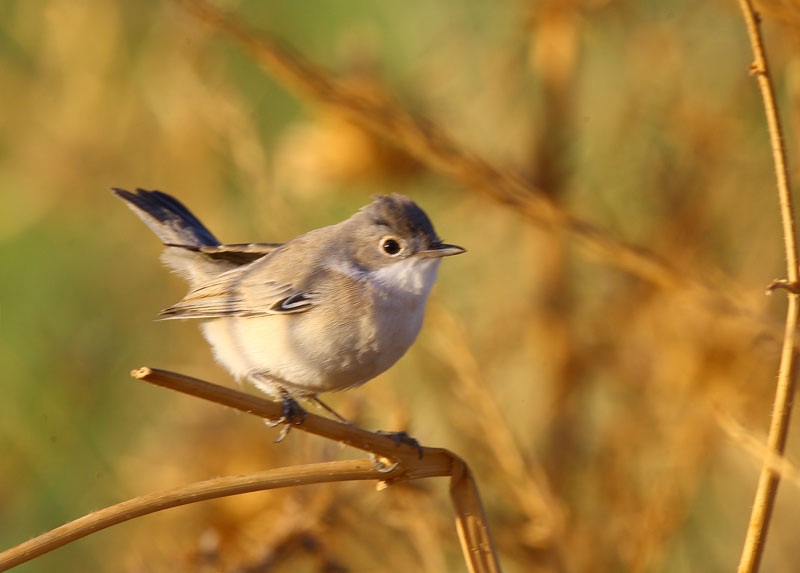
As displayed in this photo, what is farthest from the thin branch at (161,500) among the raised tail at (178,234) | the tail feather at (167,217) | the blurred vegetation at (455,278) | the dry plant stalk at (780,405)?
the tail feather at (167,217)

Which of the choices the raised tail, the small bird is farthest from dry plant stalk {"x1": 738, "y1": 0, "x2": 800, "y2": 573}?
the raised tail

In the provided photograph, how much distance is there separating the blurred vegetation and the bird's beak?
0.24 meters

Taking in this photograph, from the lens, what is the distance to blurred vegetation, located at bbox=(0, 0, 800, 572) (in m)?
3.12

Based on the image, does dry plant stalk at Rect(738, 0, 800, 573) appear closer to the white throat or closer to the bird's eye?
the white throat

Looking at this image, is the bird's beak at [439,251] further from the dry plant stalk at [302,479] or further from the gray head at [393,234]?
the dry plant stalk at [302,479]

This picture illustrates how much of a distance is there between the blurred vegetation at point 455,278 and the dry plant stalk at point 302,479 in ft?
3.32

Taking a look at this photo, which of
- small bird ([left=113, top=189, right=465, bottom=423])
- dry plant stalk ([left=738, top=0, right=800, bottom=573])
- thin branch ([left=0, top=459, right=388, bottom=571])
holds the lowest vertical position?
thin branch ([left=0, top=459, right=388, bottom=571])

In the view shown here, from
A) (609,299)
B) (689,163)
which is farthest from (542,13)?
(609,299)

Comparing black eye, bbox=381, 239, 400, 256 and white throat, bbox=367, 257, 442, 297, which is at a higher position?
black eye, bbox=381, 239, 400, 256

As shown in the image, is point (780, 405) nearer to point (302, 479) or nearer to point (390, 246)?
point (302, 479)

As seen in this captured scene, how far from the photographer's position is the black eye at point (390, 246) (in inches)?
109

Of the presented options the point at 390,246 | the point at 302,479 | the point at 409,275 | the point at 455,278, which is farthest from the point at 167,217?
the point at 302,479

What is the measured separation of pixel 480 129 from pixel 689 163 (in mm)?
841

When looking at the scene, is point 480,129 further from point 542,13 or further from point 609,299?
point 609,299
